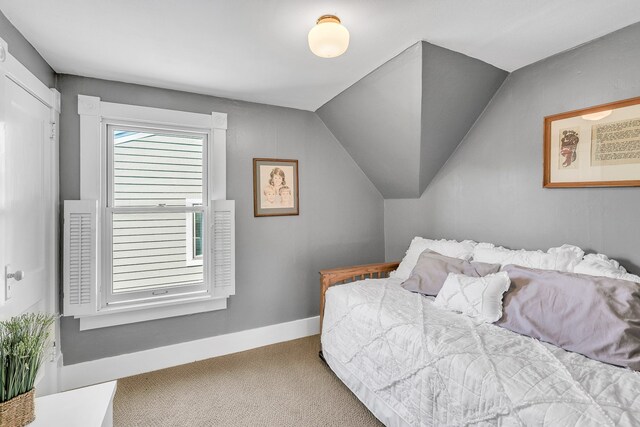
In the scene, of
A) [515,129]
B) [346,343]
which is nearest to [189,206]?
[346,343]

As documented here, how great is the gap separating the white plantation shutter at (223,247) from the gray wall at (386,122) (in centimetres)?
136

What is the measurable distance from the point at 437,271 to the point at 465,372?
106cm

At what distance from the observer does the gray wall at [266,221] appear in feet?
8.10

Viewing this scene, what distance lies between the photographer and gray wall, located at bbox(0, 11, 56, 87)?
170 cm

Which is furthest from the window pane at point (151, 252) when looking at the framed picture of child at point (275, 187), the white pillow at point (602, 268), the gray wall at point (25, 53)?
the white pillow at point (602, 268)

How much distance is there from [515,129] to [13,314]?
3.46 metres

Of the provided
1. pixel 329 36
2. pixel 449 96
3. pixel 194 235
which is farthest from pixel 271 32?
pixel 194 235

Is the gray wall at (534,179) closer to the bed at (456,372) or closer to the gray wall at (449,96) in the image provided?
the gray wall at (449,96)

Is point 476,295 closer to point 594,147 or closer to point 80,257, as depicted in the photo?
point 594,147

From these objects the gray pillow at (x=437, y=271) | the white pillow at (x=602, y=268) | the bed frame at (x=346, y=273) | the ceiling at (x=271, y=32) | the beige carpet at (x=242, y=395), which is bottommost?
the beige carpet at (x=242, y=395)

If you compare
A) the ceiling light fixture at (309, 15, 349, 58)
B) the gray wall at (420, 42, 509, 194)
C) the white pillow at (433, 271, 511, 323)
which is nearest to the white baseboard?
the white pillow at (433, 271, 511, 323)

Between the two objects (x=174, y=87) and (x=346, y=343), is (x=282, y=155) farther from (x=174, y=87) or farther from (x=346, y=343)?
(x=346, y=343)

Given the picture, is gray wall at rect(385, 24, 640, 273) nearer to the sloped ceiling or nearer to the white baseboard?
the sloped ceiling

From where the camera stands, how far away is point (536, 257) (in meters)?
2.09
